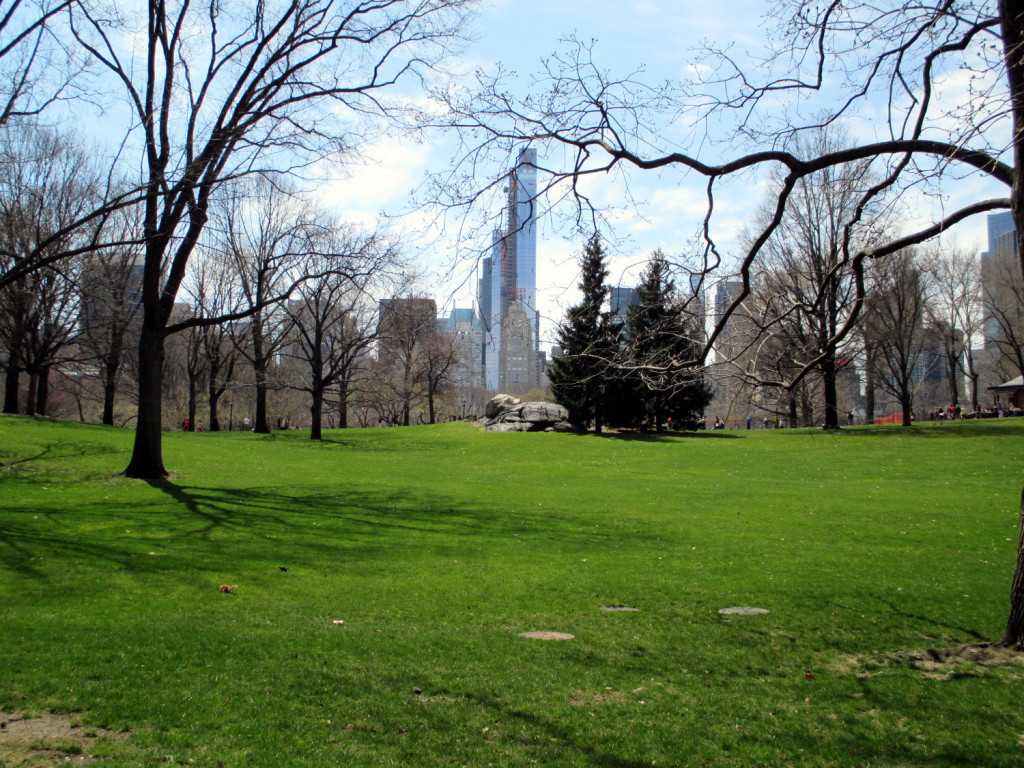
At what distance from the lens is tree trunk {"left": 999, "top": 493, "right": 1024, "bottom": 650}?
6277mm

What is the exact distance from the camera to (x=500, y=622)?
752 cm

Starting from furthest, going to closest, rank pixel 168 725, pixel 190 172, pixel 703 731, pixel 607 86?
pixel 190 172, pixel 607 86, pixel 703 731, pixel 168 725

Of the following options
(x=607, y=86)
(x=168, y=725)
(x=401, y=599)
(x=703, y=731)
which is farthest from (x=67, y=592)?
(x=607, y=86)

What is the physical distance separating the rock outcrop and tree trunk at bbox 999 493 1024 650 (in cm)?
3312

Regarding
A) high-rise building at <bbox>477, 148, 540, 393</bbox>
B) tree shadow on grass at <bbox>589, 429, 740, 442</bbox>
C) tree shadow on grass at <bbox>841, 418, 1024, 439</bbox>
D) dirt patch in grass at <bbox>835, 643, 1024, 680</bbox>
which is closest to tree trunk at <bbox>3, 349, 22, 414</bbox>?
tree shadow on grass at <bbox>589, 429, 740, 442</bbox>

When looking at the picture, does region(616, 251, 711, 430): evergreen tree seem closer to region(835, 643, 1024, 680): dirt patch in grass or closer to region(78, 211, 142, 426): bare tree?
region(835, 643, 1024, 680): dirt patch in grass

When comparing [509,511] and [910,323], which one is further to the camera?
[910,323]

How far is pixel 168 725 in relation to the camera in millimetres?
4434

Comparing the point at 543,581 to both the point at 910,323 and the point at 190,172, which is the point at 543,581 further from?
the point at 910,323

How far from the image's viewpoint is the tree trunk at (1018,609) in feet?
20.6

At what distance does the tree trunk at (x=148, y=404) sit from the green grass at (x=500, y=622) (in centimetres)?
99

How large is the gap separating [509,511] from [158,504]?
23.5 ft

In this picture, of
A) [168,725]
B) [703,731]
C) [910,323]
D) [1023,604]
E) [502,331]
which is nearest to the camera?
[168,725]

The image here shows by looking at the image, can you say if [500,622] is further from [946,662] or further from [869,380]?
[869,380]
